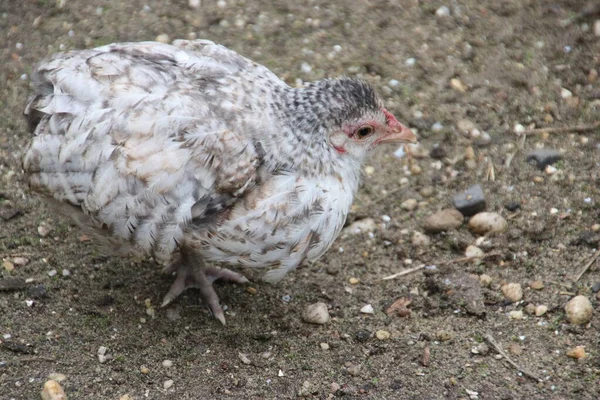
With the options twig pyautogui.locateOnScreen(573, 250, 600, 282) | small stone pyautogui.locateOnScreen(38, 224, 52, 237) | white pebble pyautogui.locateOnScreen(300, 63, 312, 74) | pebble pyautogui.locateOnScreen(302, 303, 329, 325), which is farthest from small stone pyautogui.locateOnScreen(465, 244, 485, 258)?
small stone pyautogui.locateOnScreen(38, 224, 52, 237)

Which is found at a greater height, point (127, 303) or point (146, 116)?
point (146, 116)

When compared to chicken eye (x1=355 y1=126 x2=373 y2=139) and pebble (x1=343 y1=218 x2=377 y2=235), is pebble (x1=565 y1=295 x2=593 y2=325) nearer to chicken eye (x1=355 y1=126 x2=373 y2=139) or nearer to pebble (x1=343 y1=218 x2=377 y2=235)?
pebble (x1=343 y1=218 x2=377 y2=235)

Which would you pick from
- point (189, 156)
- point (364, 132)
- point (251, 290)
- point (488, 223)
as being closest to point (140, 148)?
point (189, 156)

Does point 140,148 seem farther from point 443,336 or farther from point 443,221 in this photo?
point 443,221

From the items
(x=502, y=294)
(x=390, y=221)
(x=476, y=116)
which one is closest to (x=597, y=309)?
(x=502, y=294)

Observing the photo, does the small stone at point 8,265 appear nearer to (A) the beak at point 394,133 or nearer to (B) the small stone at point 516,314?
(A) the beak at point 394,133

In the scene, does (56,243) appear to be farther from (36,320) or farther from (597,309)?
(597,309)
